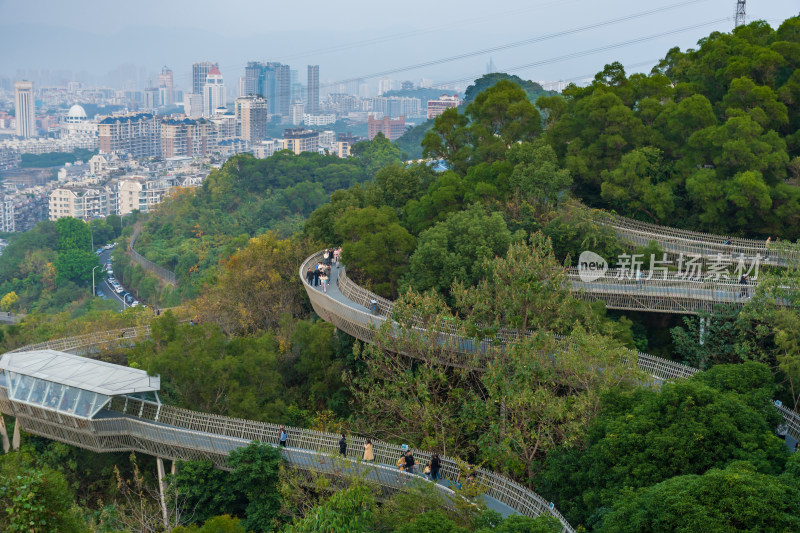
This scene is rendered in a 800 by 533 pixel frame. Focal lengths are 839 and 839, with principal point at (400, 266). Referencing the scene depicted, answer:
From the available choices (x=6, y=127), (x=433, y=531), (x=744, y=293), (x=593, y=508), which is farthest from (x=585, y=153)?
(x=6, y=127)

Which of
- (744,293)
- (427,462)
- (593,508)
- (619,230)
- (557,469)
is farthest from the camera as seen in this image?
(619,230)

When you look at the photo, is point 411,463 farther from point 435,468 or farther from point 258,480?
point 258,480

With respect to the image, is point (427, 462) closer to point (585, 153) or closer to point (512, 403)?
point (512, 403)

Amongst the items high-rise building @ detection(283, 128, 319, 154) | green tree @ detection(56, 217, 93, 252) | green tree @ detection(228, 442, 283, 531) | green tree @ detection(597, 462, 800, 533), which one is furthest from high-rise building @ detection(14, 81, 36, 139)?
green tree @ detection(597, 462, 800, 533)

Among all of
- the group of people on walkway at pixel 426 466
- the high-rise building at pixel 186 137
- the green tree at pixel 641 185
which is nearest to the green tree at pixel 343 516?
the group of people on walkway at pixel 426 466

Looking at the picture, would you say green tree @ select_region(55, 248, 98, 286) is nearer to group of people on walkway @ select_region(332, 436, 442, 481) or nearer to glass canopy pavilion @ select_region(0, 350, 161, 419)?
glass canopy pavilion @ select_region(0, 350, 161, 419)

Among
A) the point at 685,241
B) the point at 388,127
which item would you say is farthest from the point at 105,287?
the point at 388,127

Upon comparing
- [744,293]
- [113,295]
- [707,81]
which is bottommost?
[113,295]
